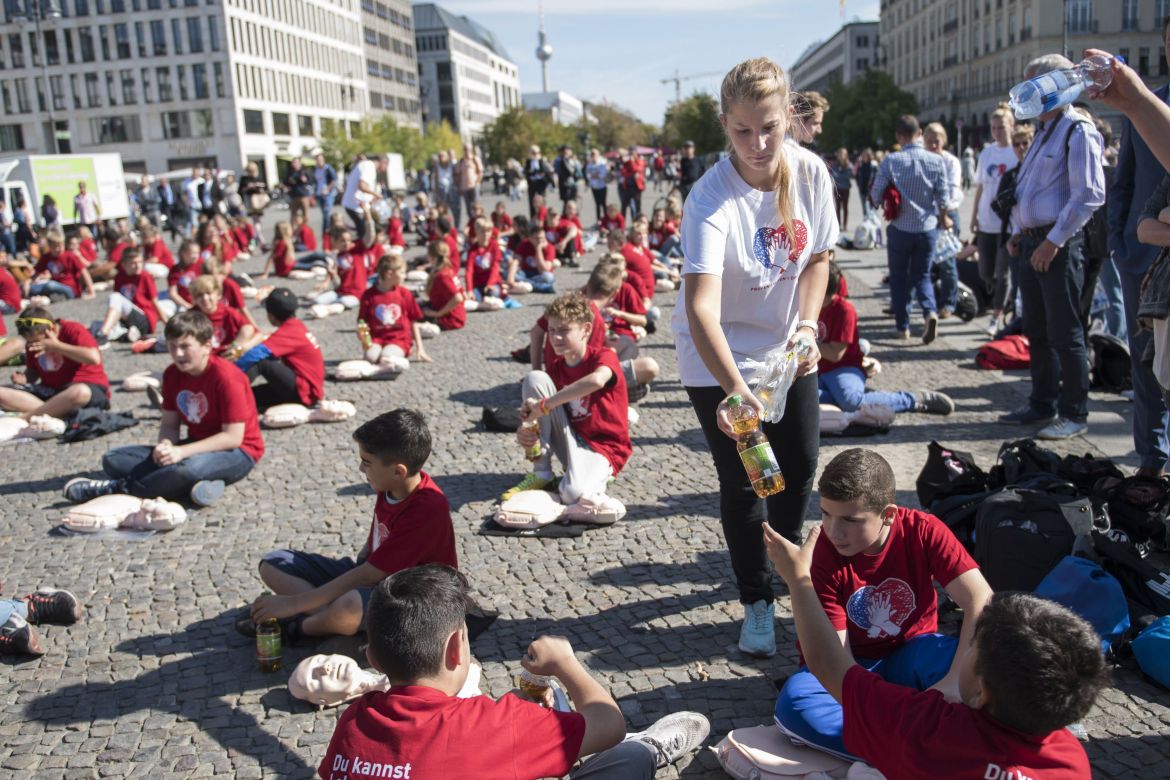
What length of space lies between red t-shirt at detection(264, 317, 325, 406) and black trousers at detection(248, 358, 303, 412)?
A: 0.16 feet

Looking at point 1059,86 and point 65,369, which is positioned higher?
point 1059,86

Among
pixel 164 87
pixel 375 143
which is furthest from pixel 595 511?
pixel 164 87

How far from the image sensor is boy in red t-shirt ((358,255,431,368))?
9.75 m

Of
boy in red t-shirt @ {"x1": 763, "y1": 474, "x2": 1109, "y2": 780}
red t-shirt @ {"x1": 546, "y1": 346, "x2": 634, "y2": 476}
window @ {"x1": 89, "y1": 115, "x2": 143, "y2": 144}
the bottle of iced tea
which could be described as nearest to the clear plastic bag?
the bottle of iced tea

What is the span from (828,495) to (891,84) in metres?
95.2

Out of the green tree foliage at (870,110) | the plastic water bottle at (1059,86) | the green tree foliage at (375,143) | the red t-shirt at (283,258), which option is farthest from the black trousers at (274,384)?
the green tree foliage at (870,110)

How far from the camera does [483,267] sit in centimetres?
1417

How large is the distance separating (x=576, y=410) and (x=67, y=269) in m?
14.3

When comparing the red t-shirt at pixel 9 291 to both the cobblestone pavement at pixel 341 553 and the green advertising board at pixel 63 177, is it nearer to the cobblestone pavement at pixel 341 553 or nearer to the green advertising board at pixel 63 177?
the cobblestone pavement at pixel 341 553

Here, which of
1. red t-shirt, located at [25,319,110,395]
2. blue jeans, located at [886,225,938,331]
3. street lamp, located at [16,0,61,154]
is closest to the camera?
red t-shirt, located at [25,319,110,395]

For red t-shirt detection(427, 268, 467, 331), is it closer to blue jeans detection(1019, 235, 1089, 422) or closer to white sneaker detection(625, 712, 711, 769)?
blue jeans detection(1019, 235, 1089, 422)

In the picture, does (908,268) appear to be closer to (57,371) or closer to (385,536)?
(385,536)

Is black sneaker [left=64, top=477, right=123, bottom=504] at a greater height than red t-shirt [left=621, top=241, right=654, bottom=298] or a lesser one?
lesser

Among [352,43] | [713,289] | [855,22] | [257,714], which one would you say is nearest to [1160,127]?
[713,289]
